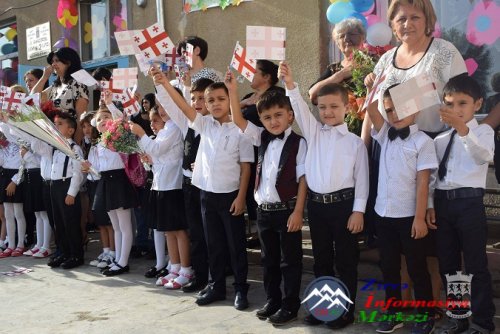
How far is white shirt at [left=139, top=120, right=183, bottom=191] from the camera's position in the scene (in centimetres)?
469

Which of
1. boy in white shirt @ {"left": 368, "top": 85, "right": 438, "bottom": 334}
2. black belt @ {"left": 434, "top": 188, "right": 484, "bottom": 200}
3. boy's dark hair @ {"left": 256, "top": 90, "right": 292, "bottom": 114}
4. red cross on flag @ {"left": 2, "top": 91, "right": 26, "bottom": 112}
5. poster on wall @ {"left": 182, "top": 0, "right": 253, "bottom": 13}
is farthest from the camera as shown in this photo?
poster on wall @ {"left": 182, "top": 0, "right": 253, "bottom": 13}

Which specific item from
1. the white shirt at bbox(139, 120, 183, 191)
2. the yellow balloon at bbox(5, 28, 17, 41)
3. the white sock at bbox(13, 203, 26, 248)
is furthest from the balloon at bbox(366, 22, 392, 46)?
the yellow balloon at bbox(5, 28, 17, 41)

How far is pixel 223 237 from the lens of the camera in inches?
168

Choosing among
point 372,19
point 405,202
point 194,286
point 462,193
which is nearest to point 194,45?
point 372,19

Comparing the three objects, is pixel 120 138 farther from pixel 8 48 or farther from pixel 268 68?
pixel 8 48

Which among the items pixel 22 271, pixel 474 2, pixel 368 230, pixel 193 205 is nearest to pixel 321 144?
pixel 368 230

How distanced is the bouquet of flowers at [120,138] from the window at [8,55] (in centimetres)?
720

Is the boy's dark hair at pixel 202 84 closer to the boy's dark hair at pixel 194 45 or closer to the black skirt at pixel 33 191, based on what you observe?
the boy's dark hair at pixel 194 45

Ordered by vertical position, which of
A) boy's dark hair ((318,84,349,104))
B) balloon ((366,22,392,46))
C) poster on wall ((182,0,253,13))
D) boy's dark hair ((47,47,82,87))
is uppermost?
poster on wall ((182,0,253,13))

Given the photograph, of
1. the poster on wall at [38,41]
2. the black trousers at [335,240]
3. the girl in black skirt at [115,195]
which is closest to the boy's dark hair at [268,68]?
the black trousers at [335,240]

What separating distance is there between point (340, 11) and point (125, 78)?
6.64ft

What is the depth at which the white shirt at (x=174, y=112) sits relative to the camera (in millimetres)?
4383

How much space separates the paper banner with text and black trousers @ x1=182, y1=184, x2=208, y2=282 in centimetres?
190

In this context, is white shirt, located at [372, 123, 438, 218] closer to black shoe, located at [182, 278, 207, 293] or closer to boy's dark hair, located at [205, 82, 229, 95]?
boy's dark hair, located at [205, 82, 229, 95]
